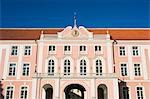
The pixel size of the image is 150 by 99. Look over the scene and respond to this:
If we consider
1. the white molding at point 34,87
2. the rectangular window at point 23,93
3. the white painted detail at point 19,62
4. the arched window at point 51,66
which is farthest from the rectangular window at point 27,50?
the white molding at point 34,87

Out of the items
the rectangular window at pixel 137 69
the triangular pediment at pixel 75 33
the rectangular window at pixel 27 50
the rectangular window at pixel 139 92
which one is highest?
the triangular pediment at pixel 75 33

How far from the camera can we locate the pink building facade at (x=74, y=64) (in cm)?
3953

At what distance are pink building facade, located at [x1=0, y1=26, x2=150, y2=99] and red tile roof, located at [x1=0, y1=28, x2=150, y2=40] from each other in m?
0.15

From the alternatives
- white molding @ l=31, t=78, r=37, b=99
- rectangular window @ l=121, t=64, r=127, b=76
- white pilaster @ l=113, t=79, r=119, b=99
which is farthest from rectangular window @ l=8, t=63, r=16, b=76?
rectangular window @ l=121, t=64, r=127, b=76

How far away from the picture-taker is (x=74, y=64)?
42062 mm

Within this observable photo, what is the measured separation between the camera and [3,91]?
4131 cm

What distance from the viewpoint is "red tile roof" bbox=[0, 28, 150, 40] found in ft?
147

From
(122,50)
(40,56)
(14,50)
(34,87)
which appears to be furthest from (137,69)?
(14,50)

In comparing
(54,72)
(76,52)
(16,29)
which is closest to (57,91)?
(54,72)

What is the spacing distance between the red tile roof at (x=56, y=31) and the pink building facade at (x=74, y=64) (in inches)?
6.0

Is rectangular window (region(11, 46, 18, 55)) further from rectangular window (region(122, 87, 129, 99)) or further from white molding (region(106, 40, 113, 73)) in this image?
rectangular window (region(122, 87, 129, 99))

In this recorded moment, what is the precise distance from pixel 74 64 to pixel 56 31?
7.39 meters

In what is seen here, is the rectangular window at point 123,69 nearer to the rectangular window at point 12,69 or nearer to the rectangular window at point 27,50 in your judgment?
the rectangular window at point 27,50

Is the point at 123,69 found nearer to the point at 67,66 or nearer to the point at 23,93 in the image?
the point at 67,66
